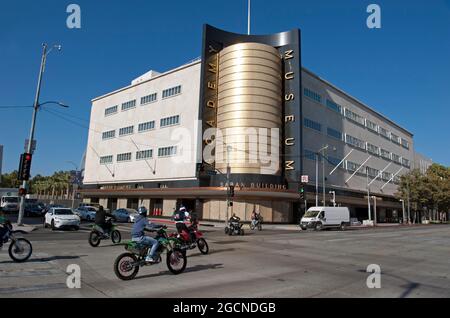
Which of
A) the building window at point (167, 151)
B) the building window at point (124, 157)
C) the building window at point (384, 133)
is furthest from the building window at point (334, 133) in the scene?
the building window at point (124, 157)

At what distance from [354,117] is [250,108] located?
3273 centimetres

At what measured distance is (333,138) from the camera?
6341 centimetres

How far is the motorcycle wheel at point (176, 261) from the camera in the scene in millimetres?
9820

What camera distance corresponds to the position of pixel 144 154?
2345 inches

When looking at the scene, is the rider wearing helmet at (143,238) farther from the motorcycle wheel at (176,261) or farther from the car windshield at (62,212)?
the car windshield at (62,212)

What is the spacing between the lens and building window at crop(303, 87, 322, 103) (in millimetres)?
56825

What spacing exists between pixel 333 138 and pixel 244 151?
23.0m

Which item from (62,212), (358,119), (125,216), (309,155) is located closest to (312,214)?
(309,155)

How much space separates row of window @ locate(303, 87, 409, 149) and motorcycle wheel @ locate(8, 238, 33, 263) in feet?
166

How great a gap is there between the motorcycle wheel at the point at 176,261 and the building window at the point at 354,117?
214 ft

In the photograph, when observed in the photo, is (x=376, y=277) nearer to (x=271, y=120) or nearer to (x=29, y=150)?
(x=29, y=150)

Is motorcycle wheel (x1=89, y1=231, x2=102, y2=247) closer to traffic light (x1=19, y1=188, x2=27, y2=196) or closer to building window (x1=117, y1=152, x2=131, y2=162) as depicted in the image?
traffic light (x1=19, y1=188, x2=27, y2=196)

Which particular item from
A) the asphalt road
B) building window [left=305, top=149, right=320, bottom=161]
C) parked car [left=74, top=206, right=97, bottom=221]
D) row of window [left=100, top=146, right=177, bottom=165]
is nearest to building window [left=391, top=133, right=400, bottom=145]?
building window [left=305, top=149, right=320, bottom=161]
